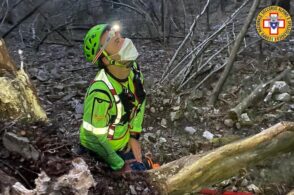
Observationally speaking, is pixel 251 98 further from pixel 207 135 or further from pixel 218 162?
pixel 218 162

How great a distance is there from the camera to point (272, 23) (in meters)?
7.00

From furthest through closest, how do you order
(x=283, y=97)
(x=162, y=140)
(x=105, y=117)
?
(x=283, y=97) → (x=162, y=140) → (x=105, y=117)

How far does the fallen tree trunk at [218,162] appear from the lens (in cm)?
262

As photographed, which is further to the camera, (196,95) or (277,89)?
(196,95)

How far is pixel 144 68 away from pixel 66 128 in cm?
236

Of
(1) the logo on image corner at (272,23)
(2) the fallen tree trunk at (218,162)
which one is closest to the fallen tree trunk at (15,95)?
(2) the fallen tree trunk at (218,162)

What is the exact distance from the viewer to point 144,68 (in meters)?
7.68

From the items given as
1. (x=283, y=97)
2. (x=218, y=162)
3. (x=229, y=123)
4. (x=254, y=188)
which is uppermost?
(x=218, y=162)

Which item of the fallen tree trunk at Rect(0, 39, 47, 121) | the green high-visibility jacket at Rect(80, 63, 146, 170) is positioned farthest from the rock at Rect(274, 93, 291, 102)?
the fallen tree trunk at Rect(0, 39, 47, 121)

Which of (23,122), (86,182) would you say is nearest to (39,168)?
(86,182)

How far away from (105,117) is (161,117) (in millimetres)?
3000

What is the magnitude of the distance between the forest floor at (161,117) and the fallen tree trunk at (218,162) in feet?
0.59

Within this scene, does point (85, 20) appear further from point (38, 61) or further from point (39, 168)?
point (39, 168)

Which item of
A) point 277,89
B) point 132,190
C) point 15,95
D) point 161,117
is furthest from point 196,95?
point 15,95
